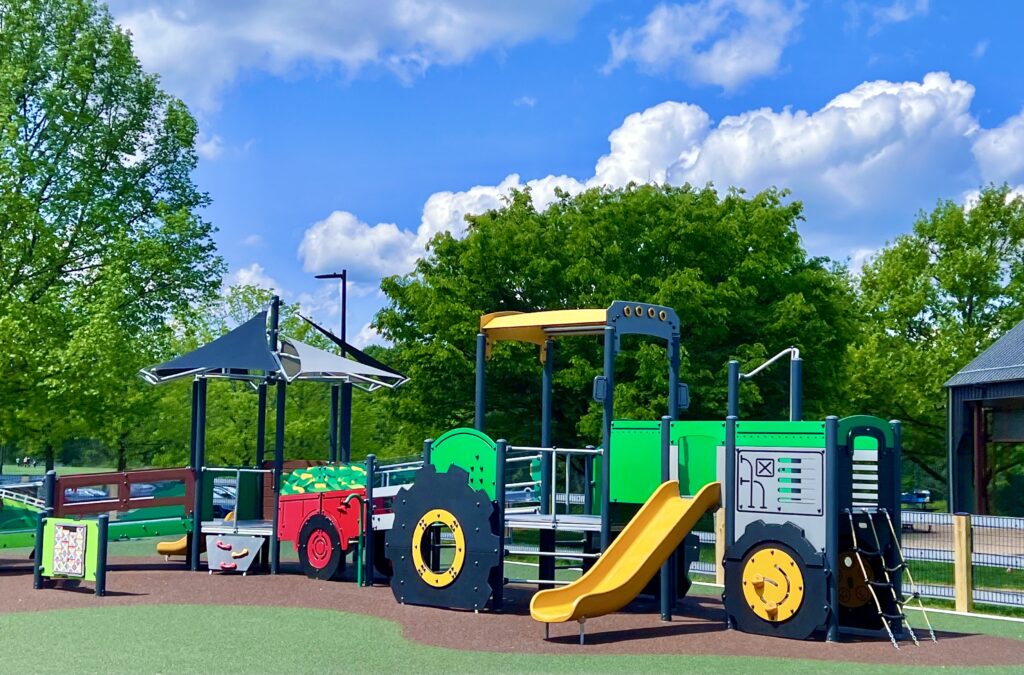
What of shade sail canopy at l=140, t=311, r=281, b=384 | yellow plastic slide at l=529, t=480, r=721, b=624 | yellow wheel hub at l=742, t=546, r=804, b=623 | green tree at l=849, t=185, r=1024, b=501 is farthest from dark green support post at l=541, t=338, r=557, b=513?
green tree at l=849, t=185, r=1024, b=501

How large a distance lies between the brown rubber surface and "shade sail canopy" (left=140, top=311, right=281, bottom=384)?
3.39 m

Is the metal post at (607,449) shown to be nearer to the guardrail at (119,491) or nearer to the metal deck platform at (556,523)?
the metal deck platform at (556,523)

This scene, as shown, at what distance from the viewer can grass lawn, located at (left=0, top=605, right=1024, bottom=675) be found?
9.73 metres

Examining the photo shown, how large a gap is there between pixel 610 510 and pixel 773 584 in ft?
8.60

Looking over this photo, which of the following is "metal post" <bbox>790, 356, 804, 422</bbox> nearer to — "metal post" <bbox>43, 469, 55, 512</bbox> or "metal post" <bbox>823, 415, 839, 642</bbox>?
"metal post" <bbox>823, 415, 839, 642</bbox>

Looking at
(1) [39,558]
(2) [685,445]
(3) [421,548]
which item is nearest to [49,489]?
(1) [39,558]

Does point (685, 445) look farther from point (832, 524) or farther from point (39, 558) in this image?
point (39, 558)

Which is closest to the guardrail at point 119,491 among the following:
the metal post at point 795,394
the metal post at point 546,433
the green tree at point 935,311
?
the metal post at point 546,433

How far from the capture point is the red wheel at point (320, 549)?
55.6 feet

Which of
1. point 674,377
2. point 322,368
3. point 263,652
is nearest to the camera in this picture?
point 263,652

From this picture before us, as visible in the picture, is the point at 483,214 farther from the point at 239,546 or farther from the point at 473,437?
the point at 473,437

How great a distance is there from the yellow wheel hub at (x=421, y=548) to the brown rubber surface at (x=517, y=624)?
1.27 feet

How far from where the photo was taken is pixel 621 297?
89.6 ft

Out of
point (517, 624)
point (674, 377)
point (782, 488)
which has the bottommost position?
point (517, 624)
